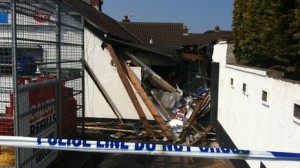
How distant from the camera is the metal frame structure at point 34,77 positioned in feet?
15.9

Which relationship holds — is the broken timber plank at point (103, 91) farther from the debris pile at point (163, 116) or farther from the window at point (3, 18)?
the window at point (3, 18)

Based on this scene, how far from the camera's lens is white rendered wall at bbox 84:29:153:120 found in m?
11.6

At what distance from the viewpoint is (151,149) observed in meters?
2.98

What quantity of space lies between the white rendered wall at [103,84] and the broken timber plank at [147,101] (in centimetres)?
62

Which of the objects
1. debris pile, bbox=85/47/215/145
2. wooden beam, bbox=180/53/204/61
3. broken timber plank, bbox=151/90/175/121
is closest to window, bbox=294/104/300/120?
debris pile, bbox=85/47/215/145

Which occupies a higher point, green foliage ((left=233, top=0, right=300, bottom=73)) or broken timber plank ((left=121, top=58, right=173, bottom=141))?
green foliage ((left=233, top=0, right=300, bottom=73))

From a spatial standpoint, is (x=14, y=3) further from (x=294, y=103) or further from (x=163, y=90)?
(x=163, y=90)

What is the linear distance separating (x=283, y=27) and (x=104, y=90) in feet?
25.9

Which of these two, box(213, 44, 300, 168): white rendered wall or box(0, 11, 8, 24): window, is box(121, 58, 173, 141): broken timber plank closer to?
box(213, 44, 300, 168): white rendered wall

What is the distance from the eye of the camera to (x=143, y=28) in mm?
24641

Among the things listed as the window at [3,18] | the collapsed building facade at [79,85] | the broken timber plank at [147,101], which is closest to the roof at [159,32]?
the collapsed building facade at [79,85]

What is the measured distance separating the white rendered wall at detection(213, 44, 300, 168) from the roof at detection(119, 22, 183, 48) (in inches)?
523

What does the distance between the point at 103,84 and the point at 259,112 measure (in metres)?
7.05

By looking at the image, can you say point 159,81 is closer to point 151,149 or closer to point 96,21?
point 96,21
